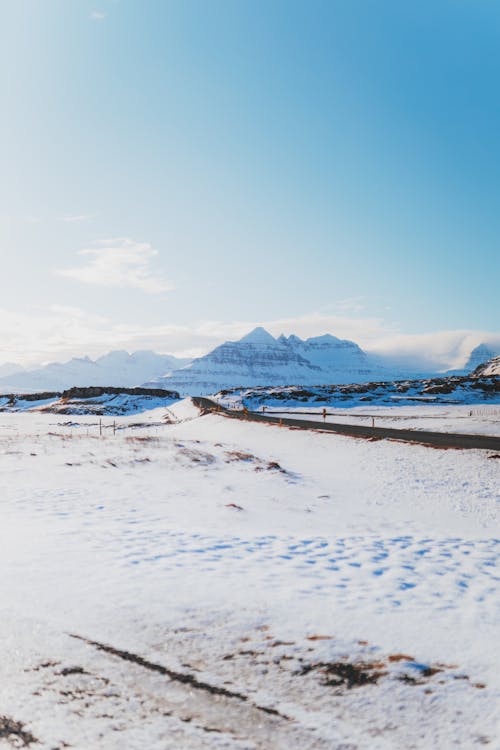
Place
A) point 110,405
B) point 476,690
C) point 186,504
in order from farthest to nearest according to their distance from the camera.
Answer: point 110,405 < point 186,504 < point 476,690

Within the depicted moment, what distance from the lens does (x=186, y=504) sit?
44.2ft

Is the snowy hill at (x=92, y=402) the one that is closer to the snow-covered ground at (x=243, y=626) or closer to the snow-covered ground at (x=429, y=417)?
the snow-covered ground at (x=429, y=417)

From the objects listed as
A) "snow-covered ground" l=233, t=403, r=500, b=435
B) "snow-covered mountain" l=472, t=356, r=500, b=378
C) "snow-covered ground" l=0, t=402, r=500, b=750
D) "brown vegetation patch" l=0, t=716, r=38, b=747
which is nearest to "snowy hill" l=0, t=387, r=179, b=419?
"snow-covered ground" l=233, t=403, r=500, b=435

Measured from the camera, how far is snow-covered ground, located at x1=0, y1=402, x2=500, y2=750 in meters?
3.98

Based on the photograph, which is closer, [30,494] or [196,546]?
[196,546]

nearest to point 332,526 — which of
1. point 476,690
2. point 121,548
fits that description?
point 121,548

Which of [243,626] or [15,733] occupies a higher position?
[15,733]

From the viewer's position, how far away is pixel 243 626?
5625mm

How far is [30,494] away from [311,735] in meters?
12.3

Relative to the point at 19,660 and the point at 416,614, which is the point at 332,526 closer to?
the point at 416,614

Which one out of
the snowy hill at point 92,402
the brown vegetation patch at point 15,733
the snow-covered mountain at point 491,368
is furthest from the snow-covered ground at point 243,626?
the snow-covered mountain at point 491,368

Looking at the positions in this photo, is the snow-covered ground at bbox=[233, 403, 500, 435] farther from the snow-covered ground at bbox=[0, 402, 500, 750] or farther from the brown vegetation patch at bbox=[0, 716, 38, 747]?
the brown vegetation patch at bbox=[0, 716, 38, 747]

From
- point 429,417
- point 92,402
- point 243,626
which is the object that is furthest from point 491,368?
point 243,626

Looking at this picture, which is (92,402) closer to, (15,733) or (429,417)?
(429,417)
